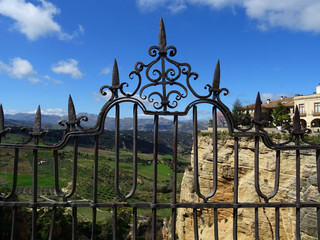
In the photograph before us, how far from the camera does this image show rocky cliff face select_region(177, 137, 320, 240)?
1089cm

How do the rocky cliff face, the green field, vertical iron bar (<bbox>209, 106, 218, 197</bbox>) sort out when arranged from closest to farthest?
vertical iron bar (<bbox>209, 106, 218, 197</bbox>), the rocky cliff face, the green field

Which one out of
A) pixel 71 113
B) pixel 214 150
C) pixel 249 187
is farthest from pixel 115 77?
pixel 249 187

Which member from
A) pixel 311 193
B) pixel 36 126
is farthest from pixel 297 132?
pixel 311 193

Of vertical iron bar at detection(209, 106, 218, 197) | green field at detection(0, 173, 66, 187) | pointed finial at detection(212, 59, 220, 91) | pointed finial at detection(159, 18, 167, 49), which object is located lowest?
green field at detection(0, 173, 66, 187)

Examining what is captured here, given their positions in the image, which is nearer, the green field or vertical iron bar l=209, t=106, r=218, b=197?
vertical iron bar l=209, t=106, r=218, b=197

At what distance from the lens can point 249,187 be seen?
1370 centimetres

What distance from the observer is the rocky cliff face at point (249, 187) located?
35.7ft

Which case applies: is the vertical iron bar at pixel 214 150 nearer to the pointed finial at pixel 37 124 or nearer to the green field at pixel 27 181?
the pointed finial at pixel 37 124

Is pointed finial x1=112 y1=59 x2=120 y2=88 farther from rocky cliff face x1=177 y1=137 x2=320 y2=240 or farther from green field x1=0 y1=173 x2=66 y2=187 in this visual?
green field x1=0 y1=173 x2=66 y2=187

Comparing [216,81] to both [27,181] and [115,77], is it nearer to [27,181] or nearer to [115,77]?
[115,77]

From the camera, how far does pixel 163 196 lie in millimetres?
39500

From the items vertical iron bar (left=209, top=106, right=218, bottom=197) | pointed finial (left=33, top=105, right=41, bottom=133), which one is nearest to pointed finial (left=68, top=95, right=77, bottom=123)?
pointed finial (left=33, top=105, right=41, bottom=133)

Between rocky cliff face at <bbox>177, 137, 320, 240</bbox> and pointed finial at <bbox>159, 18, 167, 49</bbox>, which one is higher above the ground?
pointed finial at <bbox>159, 18, 167, 49</bbox>

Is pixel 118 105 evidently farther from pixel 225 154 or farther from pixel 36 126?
pixel 225 154
